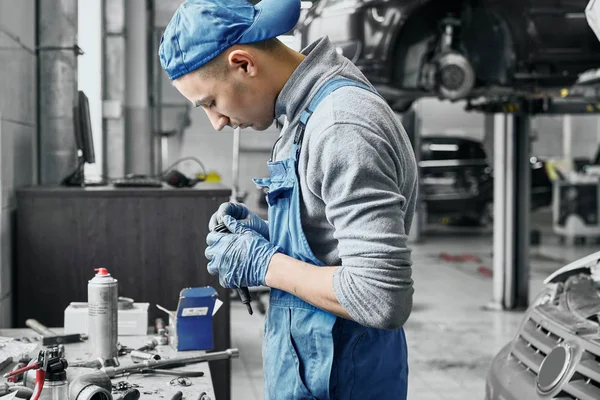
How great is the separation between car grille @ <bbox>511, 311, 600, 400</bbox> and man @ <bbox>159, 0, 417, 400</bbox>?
0.92 metres

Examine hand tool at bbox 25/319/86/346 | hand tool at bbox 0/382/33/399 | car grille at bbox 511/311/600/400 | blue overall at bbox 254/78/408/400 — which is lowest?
car grille at bbox 511/311/600/400

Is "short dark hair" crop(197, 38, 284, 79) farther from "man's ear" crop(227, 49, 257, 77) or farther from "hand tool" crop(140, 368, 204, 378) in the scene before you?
"hand tool" crop(140, 368, 204, 378)

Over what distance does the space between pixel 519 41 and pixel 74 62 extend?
3477mm

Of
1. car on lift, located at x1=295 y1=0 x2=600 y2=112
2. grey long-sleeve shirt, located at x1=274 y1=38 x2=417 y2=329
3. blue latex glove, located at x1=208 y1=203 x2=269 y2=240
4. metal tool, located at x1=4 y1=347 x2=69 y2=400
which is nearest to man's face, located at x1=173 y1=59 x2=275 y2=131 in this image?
grey long-sleeve shirt, located at x1=274 y1=38 x2=417 y2=329

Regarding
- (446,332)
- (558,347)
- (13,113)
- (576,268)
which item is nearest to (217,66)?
(558,347)

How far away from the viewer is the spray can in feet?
6.34

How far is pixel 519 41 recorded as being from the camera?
559 centimetres

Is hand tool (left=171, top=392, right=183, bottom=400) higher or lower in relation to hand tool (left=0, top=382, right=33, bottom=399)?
lower

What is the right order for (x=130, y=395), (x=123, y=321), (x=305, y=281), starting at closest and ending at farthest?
(x=305, y=281)
(x=130, y=395)
(x=123, y=321)

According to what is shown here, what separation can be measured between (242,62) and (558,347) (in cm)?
159

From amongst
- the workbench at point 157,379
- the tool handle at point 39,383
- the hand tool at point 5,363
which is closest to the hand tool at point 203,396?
the workbench at point 157,379

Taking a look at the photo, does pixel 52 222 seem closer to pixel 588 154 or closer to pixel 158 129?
pixel 158 129

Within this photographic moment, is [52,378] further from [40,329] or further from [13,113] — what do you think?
[13,113]

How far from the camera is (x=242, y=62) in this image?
1.36 metres
